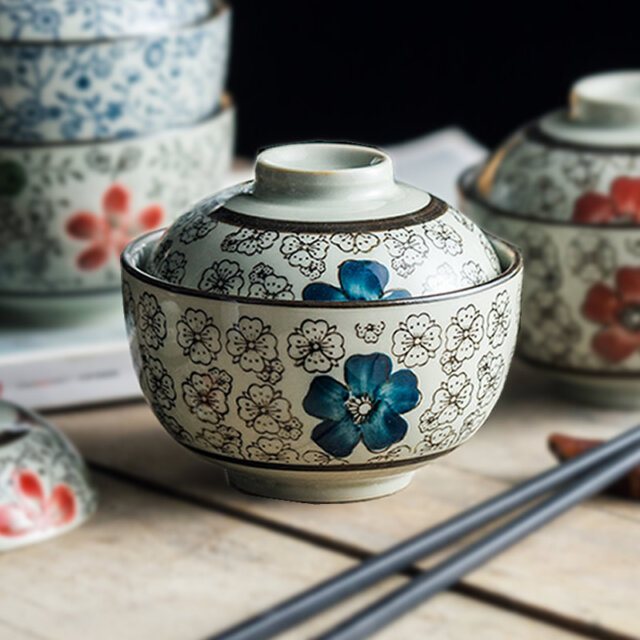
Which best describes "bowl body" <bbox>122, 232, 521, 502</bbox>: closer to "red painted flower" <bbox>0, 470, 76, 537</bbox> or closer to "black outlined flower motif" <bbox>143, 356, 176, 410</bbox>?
"black outlined flower motif" <bbox>143, 356, 176, 410</bbox>

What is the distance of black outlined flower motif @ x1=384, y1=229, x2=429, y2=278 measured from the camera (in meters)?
0.54

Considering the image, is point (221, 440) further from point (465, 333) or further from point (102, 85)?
point (102, 85)

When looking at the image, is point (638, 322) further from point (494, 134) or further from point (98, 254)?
point (494, 134)

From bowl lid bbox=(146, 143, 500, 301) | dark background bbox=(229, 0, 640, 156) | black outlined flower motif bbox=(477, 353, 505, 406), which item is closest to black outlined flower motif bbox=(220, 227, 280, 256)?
bowl lid bbox=(146, 143, 500, 301)

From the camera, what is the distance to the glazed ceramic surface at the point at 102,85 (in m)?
0.81

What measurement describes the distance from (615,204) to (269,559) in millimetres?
303

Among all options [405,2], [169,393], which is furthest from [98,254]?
[405,2]

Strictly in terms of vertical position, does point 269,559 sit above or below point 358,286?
below

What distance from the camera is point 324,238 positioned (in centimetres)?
53

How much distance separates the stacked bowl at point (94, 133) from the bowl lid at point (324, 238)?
273mm

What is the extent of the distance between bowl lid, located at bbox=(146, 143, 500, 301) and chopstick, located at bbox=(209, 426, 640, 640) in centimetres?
14

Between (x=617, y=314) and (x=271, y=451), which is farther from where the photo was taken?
(x=617, y=314)

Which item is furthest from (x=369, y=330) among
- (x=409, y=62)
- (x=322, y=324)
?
(x=409, y=62)

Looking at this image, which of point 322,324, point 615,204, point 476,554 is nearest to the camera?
point 322,324
